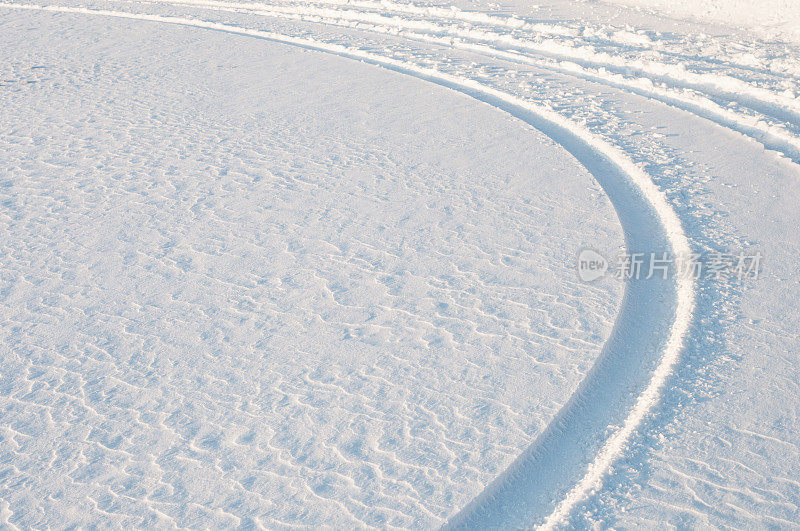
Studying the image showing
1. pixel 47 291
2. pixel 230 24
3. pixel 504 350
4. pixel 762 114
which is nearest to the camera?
pixel 504 350

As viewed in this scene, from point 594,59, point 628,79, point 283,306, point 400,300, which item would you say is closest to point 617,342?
point 400,300

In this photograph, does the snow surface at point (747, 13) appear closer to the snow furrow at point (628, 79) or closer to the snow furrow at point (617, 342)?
the snow furrow at point (628, 79)

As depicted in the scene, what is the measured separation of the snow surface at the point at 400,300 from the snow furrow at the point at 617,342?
0.02 meters

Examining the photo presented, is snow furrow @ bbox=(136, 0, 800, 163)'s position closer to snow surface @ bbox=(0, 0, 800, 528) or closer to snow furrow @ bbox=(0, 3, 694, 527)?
snow surface @ bbox=(0, 0, 800, 528)

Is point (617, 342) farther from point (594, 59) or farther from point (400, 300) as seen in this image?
point (594, 59)

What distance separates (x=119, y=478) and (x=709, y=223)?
4403mm

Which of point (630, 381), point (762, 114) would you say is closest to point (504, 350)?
point (630, 381)

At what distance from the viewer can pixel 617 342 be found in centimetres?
421

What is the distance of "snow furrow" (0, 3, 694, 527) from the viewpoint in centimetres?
326

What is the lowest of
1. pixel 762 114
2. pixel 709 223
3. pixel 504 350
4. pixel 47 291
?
pixel 47 291

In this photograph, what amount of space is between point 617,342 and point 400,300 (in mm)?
1402

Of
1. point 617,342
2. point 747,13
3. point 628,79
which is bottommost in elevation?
point 617,342

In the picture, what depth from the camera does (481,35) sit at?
10.7 meters

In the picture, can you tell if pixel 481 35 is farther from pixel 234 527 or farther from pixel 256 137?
pixel 234 527
